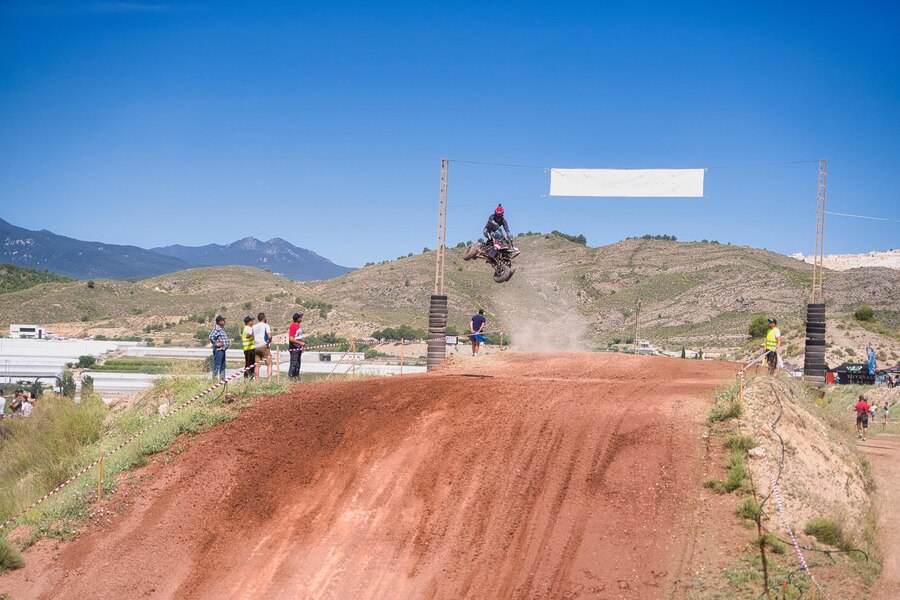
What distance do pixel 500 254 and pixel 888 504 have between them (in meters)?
10.2

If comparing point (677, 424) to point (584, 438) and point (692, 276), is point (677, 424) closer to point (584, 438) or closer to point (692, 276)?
point (584, 438)

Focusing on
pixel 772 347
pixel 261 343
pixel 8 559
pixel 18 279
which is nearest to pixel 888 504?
pixel 772 347

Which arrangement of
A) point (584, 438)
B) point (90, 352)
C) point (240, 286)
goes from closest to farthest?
point (584, 438)
point (90, 352)
point (240, 286)

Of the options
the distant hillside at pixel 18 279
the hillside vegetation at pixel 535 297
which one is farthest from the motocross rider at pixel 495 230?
the distant hillside at pixel 18 279

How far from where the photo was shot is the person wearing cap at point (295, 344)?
63.6 ft

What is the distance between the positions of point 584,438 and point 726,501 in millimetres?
2802

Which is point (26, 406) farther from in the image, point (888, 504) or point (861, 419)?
point (861, 419)

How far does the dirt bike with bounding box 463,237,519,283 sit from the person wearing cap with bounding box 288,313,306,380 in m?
4.63

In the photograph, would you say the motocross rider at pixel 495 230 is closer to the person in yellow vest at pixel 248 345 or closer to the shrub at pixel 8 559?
the person in yellow vest at pixel 248 345

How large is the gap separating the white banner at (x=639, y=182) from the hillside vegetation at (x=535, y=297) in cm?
4208

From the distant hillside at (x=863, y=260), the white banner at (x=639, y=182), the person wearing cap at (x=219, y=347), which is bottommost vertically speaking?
the person wearing cap at (x=219, y=347)

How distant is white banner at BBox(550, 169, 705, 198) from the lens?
2095cm

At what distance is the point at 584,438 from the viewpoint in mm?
13523

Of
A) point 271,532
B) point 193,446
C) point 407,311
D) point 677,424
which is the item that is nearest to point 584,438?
point 677,424
